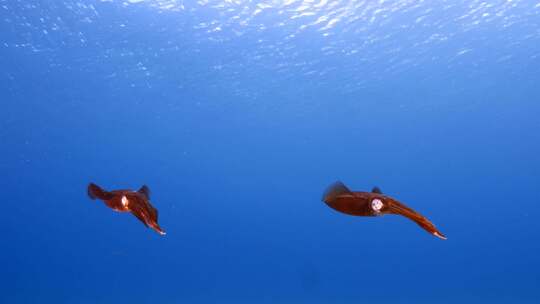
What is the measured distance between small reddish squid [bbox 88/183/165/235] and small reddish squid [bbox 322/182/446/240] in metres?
0.58

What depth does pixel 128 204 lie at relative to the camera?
1.65m

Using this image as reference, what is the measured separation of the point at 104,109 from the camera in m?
28.2

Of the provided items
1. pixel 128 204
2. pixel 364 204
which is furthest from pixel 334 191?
pixel 128 204

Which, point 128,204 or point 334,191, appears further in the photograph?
point 128,204

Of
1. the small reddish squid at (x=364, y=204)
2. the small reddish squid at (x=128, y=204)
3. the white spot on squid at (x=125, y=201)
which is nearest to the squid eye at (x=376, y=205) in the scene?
the small reddish squid at (x=364, y=204)

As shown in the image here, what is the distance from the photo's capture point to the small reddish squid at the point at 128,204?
160cm

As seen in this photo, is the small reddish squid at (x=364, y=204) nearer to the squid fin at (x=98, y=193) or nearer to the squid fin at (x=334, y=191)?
the squid fin at (x=334, y=191)

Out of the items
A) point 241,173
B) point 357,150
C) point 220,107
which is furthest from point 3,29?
point 241,173

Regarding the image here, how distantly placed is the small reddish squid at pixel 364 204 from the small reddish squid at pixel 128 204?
1.90 ft

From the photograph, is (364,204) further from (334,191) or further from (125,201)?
(125,201)

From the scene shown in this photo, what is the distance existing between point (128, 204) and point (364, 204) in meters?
0.78

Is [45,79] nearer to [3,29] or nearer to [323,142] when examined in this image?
[3,29]

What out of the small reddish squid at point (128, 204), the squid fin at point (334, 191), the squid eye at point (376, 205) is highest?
the small reddish squid at point (128, 204)

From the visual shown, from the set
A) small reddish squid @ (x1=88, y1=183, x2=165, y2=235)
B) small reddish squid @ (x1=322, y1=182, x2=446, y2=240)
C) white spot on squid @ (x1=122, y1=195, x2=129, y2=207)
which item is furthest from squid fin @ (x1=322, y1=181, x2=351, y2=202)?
white spot on squid @ (x1=122, y1=195, x2=129, y2=207)
